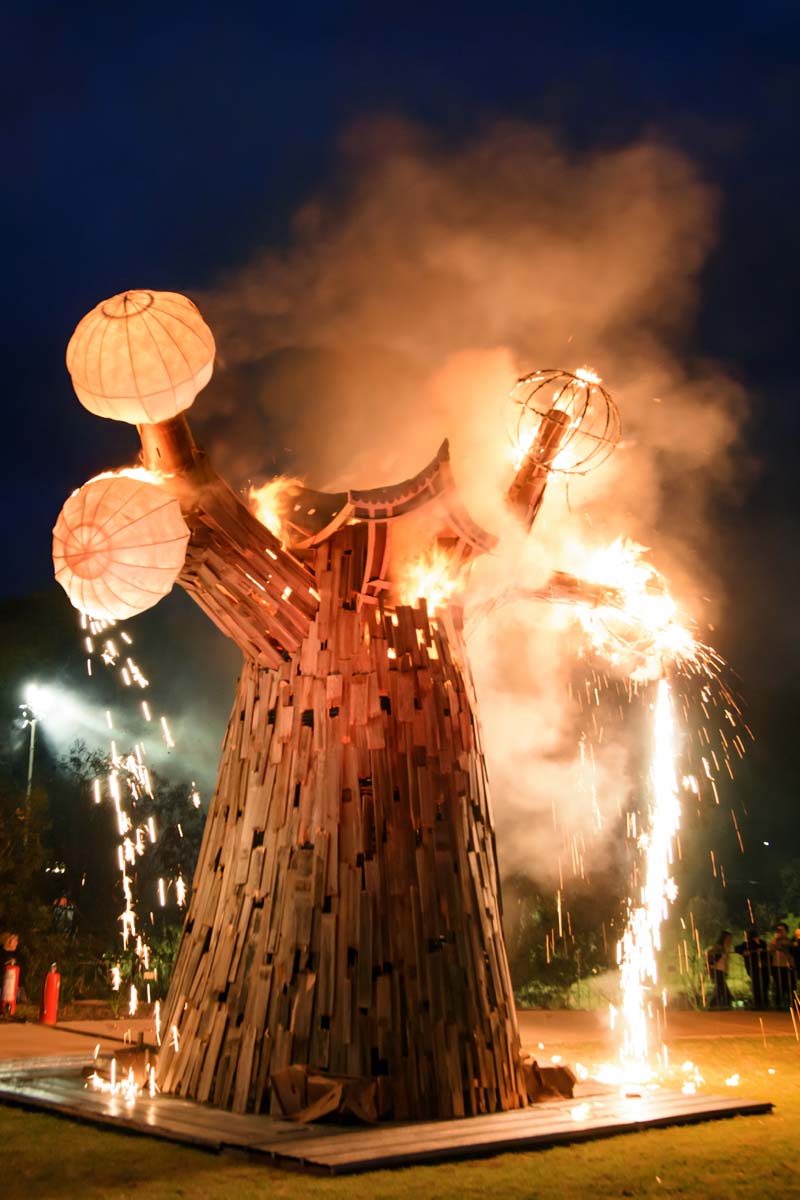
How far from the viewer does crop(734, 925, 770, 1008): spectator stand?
12.7 meters

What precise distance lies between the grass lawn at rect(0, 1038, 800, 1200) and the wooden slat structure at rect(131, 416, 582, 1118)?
0.80m

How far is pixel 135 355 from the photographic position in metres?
5.62

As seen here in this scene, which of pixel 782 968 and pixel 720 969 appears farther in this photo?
pixel 720 969

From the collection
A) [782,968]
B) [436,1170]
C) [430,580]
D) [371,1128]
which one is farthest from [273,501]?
[782,968]

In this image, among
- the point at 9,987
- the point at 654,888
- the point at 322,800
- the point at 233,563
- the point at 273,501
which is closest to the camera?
the point at 322,800

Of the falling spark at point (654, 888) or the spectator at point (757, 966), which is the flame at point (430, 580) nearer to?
the falling spark at point (654, 888)

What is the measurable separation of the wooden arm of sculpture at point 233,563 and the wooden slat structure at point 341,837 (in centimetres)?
1

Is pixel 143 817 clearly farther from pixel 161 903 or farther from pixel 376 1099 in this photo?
pixel 376 1099

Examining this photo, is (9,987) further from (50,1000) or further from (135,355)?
(135,355)

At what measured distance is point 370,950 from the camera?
5.54 metres

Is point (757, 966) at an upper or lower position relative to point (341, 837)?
lower

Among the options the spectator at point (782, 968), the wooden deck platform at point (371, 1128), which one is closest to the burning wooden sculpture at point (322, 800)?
the wooden deck platform at point (371, 1128)

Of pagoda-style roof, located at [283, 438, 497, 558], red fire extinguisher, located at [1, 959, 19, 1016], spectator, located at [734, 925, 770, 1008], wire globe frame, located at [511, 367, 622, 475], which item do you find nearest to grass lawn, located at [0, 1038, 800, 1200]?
pagoda-style roof, located at [283, 438, 497, 558]

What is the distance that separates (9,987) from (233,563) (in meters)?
6.87
